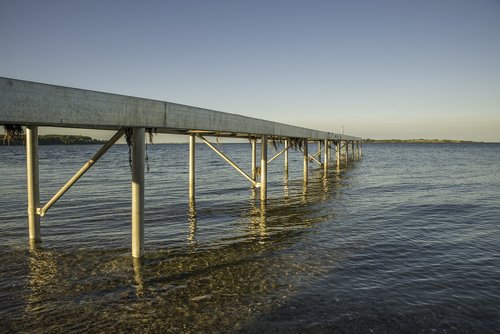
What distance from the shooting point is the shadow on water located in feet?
16.5

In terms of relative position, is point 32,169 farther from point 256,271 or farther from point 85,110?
point 256,271

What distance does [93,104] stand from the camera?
16.8ft

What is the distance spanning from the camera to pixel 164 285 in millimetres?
6273

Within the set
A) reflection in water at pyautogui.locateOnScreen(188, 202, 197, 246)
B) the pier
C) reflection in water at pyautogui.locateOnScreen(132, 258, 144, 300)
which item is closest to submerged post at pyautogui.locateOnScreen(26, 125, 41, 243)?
the pier

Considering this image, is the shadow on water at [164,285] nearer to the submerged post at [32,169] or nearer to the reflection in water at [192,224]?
the reflection in water at [192,224]

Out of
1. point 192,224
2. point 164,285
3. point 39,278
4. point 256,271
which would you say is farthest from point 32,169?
point 256,271

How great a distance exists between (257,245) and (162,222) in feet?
14.0

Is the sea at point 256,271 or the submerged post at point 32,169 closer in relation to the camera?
the sea at point 256,271

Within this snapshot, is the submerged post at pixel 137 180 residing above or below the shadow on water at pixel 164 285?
above

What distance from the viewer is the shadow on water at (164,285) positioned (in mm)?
5027

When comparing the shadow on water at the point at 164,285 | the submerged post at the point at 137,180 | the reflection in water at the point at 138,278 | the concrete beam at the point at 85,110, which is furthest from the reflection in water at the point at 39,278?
the concrete beam at the point at 85,110

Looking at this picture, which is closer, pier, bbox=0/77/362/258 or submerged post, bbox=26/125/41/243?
pier, bbox=0/77/362/258

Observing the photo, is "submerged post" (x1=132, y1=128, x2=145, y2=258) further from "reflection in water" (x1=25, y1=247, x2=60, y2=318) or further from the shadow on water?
"reflection in water" (x1=25, y1=247, x2=60, y2=318)

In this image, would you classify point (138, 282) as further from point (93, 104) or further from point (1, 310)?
point (93, 104)
